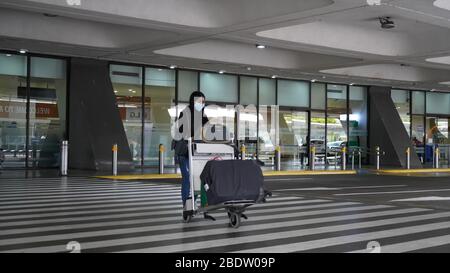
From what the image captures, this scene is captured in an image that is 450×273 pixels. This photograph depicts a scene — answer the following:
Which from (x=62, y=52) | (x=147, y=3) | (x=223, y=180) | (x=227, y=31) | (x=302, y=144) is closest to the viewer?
(x=223, y=180)

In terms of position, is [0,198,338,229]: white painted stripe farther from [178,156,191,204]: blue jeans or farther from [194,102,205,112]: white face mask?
[194,102,205,112]: white face mask

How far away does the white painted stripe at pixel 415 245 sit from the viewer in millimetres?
6656

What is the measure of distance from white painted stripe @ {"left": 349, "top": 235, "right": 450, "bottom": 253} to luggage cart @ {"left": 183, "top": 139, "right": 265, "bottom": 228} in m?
2.11

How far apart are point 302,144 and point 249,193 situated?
23002 mm

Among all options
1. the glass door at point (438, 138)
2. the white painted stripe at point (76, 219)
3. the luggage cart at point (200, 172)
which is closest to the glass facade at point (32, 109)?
the white painted stripe at point (76, 219)

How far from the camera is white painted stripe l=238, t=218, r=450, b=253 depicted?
6.61 meters

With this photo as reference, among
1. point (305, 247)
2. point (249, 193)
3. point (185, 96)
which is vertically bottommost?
point (305, 247)

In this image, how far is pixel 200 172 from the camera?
8.70 metres

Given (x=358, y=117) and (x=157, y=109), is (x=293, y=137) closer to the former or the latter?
(x=358, y=117)

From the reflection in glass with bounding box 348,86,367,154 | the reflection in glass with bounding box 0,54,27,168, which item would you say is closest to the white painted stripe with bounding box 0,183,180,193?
the reflection in glass with bounding box 0,54,27,168

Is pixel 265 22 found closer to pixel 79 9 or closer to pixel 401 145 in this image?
pixel 79 9

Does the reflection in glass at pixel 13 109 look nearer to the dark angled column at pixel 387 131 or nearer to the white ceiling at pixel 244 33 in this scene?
the white ceiling at pixel 244 33
